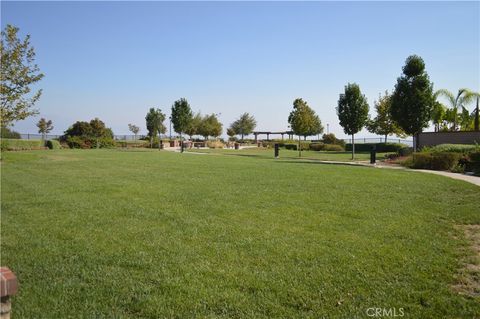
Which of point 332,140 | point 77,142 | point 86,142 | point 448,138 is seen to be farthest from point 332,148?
point 77,142

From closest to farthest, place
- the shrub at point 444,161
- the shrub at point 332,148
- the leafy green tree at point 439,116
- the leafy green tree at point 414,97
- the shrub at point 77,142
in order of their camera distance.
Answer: the shrub at point 444,161 < the leafy green tree at point 414,97 < the leafy green tree at point 439,116 < the shrub at point 77,142 < the shrub at point 332,148

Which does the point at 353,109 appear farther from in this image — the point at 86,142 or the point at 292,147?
the point at 86,142

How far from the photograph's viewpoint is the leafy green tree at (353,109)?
94.8ft

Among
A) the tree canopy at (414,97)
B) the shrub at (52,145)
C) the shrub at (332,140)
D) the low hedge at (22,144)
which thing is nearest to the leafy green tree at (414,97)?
the tree canopy at (414,97)

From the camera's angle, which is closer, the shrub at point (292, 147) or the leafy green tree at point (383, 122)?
the leafy green tree at point (383, 122)

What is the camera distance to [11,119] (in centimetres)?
1867

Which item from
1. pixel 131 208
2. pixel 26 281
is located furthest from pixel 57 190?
pixel 26 281

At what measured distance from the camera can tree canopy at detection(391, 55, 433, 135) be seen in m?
22.3

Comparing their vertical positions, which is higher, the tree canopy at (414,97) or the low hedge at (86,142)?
the tree canopy at (414,97)

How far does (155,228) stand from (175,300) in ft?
8.68

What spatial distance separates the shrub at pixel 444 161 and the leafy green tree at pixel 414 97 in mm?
5626

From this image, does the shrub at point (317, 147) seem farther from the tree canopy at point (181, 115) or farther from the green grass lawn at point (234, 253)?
the green grass lawn at point (234, 253)

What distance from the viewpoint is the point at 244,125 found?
84000 mm

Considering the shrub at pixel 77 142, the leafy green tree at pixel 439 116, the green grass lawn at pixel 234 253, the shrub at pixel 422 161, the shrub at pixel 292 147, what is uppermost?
the leafy green tree at pixel 439 116
